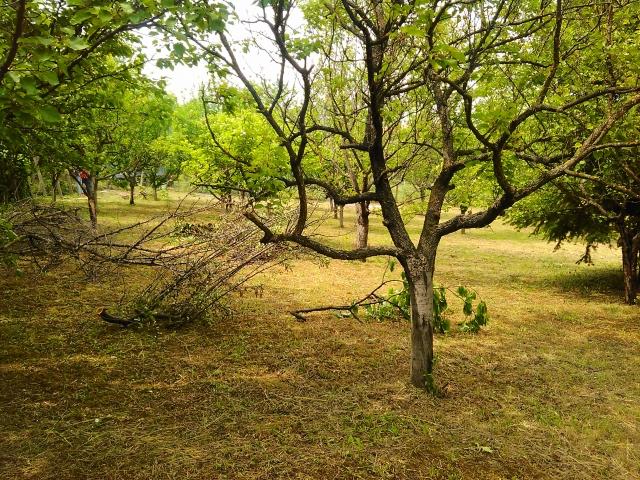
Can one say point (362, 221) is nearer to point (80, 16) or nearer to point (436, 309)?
point (436, 309)

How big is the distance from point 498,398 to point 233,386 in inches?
140

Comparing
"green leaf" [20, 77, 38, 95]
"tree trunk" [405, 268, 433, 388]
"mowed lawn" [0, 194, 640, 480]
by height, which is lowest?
"mowed lawn" [0, 194, 640, 480]

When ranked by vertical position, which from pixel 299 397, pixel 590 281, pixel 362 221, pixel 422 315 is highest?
pixel 362 221

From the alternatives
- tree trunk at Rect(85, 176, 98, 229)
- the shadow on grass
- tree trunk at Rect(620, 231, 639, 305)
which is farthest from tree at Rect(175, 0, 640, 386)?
tree trunk at Rect(85, 176, 98, 229)

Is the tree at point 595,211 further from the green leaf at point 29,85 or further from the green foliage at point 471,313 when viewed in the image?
the green leaf at point 29,85

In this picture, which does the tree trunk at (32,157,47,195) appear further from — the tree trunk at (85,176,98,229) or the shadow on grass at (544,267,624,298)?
the shadow on grass at (544,267,624,298)

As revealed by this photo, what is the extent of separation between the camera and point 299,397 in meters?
5.55

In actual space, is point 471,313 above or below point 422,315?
below

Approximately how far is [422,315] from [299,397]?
1.91 m

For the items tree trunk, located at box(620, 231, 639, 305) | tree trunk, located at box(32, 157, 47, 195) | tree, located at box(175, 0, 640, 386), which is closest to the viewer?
tree, located at box(175, 0, 640, 386)

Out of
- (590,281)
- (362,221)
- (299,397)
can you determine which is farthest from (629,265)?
(299,397)

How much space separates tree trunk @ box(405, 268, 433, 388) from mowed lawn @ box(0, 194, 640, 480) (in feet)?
1.64

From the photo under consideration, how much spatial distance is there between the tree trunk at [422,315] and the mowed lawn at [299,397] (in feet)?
1.64

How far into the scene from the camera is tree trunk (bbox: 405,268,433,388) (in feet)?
17.9
